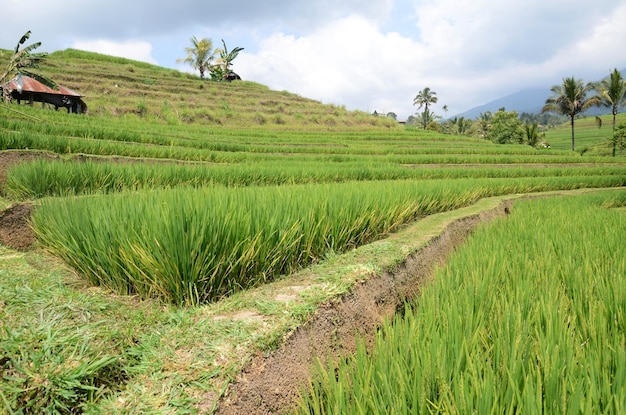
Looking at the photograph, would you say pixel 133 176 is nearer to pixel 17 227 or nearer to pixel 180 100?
pixel 17 227

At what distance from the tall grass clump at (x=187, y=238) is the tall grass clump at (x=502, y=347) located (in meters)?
0.73

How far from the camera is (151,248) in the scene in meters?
1.68

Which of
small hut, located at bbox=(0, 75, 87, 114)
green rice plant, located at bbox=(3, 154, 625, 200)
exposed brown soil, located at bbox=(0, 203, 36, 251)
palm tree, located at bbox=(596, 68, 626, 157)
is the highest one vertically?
palm tree, located at bbox=(596, 68, 626, 157)

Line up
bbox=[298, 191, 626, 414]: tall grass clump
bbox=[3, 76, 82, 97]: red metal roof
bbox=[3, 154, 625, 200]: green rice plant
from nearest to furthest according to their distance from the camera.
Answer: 1. bbox=[298, 191, 626, 414]: tall grass clump
2. bbox=[3, 154, 625, 200]: green rice plant
3. bbox=[3, 76, 82, 97]: red metal roof

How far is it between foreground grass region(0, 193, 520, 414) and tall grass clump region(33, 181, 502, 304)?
141mm

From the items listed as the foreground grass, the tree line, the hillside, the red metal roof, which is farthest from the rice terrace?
the tree line

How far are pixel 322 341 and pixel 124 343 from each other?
30.8 inches

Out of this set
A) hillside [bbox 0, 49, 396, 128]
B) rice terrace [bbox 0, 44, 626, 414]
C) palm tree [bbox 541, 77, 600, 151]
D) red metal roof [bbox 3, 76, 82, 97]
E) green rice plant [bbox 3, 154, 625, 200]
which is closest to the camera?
rice terrace [bbox 0, 44, 626, 414]

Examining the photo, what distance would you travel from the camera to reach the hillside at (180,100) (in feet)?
59.6

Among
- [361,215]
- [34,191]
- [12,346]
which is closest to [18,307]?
[12,346]

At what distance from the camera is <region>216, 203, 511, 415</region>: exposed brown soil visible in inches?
45.8

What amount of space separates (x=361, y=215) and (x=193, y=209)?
4.95 feet

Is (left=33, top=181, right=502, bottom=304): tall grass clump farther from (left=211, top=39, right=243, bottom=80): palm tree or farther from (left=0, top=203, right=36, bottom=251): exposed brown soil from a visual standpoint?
(left=211, top=39, right=243, bottom=80): palm tree

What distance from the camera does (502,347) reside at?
3.75ft
